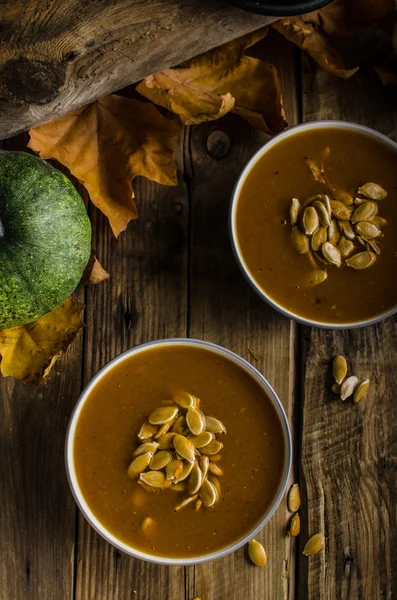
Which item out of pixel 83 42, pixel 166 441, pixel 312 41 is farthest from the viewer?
pixel 312 41

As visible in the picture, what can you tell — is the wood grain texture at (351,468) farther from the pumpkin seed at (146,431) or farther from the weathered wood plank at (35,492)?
the weathered wood plank at (35,492)

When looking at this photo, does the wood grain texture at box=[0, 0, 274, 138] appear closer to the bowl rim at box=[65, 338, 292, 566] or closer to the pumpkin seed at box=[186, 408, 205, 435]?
the bowl rim at box=[65, 338, 292, 566]

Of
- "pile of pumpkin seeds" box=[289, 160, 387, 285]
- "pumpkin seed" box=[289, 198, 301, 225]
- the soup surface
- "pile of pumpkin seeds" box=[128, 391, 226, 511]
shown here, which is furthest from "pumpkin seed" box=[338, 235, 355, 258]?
"pile of pumpkin seeds" box=[128, 391, 226, 511]

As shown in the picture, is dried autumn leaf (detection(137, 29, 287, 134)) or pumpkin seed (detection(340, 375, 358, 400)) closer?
dried autumn leaf (detection(137, 29, 287, 134))

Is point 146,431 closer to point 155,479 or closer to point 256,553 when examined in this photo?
point 155,479

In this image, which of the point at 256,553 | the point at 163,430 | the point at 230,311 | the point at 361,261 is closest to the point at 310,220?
the point at 361,261
